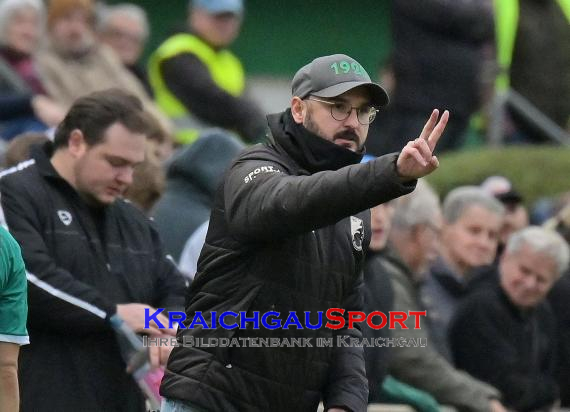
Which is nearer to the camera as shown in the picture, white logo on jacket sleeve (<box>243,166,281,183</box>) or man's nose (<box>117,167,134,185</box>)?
white logo on jacket sleeve (<box>243,166,281,183</box>)

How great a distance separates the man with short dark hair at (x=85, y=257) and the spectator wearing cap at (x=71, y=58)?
3564mm

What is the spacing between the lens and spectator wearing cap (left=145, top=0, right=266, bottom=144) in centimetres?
1130

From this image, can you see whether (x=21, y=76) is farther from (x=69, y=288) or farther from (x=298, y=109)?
(x=298, y=109)

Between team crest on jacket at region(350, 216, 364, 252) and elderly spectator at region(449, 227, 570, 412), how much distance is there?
125 inches

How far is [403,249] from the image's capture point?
931cm

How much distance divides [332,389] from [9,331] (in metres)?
1.23

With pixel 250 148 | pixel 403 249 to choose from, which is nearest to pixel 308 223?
pixel 250 148

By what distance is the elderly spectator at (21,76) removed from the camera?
1051 centimetres

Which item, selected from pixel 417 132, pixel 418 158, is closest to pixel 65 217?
pixel 418 158

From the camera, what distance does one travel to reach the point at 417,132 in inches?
469

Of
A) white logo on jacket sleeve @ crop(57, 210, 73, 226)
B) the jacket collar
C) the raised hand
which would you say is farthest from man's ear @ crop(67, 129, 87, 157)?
the raised hand

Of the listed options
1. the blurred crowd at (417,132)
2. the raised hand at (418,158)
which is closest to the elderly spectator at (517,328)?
the blurred crowd at (417,132)

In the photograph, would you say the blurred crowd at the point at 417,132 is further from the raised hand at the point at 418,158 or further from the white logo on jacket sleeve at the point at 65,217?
the raised hand at the point at 418,158

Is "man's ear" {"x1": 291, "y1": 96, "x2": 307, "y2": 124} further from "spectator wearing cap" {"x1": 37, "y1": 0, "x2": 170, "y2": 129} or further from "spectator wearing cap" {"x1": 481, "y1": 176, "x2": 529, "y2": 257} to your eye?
"spectator wearing cap" {"x1": 481, "y1": 176, "x2": 529, "y2": 257}
